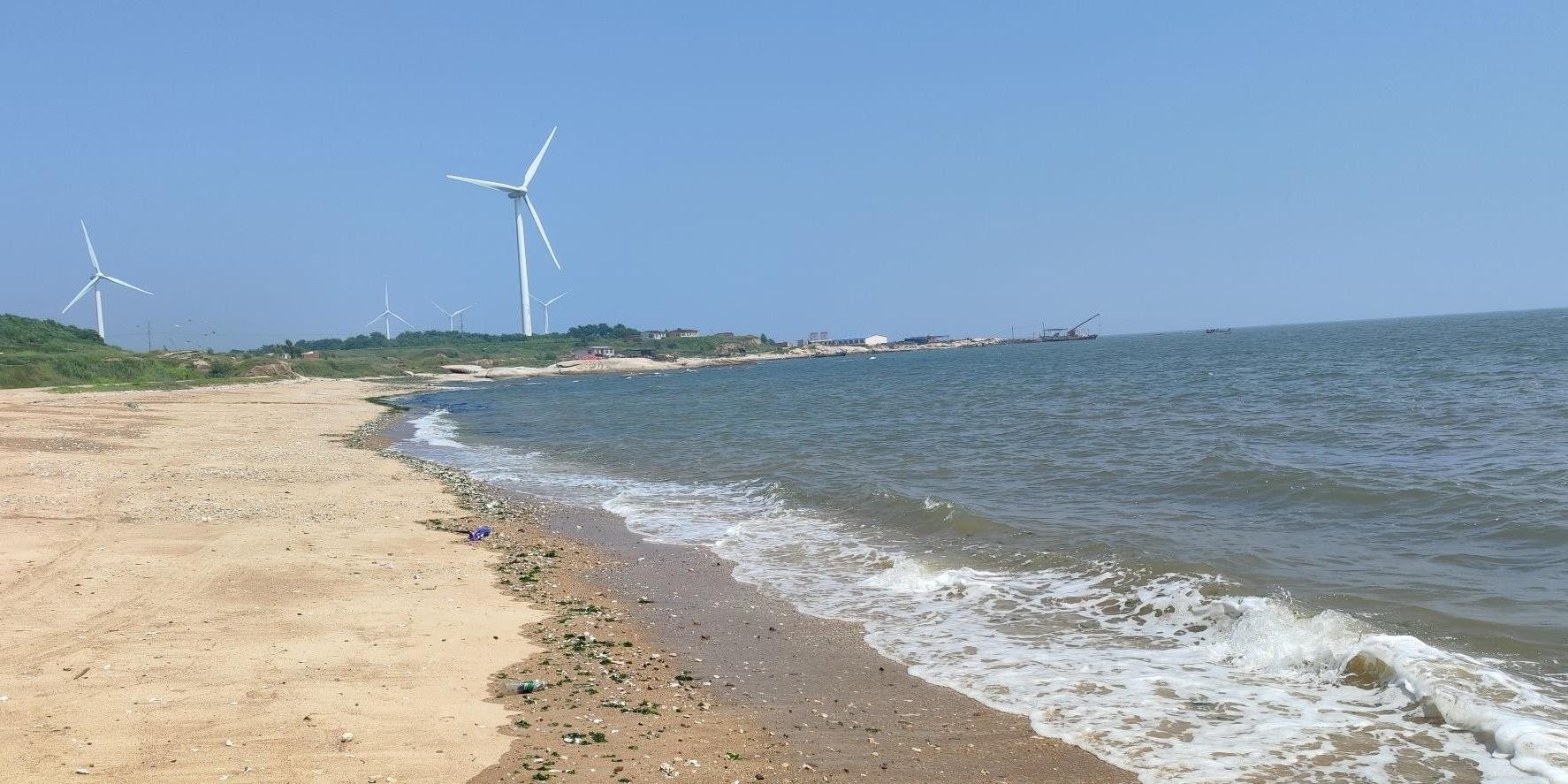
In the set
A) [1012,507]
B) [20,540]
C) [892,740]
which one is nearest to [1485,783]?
[892,740]

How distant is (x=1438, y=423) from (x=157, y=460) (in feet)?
111

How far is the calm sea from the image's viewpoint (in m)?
7.20

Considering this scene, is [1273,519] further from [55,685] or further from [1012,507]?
[55,685]

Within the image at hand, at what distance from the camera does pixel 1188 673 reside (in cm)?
850

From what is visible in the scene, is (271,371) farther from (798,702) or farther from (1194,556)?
(798,702)

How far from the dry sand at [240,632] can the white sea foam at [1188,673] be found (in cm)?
417

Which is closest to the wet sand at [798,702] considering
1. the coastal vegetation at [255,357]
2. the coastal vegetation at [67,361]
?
the coastal vegetation at [255,357]

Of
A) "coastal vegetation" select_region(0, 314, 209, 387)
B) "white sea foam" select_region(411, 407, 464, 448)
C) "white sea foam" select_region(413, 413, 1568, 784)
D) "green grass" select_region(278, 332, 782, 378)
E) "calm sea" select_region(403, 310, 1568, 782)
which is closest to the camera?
"white sea foam" select_region(413, 413, 1568, 784)

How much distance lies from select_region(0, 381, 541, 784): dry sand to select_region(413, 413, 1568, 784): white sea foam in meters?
4.17

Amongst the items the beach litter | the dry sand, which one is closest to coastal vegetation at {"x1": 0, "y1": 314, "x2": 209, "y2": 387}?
the dry sand

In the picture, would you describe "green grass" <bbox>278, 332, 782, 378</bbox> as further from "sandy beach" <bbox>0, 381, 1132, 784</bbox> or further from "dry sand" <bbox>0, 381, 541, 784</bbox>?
"sandy beach" <bbox>0, 381, 1132, 784</bbox>

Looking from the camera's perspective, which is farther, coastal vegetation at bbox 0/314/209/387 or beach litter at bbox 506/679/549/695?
coastal vegetation at bbox 0/314/209/387

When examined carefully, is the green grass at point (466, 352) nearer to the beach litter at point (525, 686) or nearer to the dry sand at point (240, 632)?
the dry sand at point (240, 632)

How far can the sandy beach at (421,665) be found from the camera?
617cm
